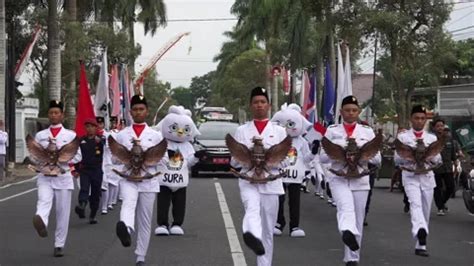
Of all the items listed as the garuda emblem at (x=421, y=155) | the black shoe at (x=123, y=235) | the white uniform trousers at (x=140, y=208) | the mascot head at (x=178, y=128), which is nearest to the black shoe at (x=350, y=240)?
the white uniform trousers at (x=140, y=208)

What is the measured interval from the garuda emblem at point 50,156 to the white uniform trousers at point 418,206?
4.32 metres

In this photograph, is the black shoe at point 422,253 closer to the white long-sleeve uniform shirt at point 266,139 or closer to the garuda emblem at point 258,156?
the white long-sleeve uniform shirt at point 266,139

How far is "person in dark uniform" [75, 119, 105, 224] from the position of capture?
12.9m

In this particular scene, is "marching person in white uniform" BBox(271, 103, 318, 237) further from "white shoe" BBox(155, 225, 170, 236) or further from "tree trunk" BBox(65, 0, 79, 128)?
"tree trunk" BBox(65, 0, 79, 128)

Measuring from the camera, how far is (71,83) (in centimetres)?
3478

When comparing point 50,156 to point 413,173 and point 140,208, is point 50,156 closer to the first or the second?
point 140,208

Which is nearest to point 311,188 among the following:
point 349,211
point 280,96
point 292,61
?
point 349,211

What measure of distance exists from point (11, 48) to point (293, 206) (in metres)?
20.7

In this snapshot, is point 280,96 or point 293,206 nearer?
point 293,206

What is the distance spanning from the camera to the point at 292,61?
147 feet

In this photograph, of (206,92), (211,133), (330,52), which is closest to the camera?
(211,133)

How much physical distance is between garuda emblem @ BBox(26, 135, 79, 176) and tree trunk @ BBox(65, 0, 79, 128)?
876 inches

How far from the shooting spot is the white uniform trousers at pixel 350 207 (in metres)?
7.97

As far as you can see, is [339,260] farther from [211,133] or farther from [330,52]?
[330,52]
